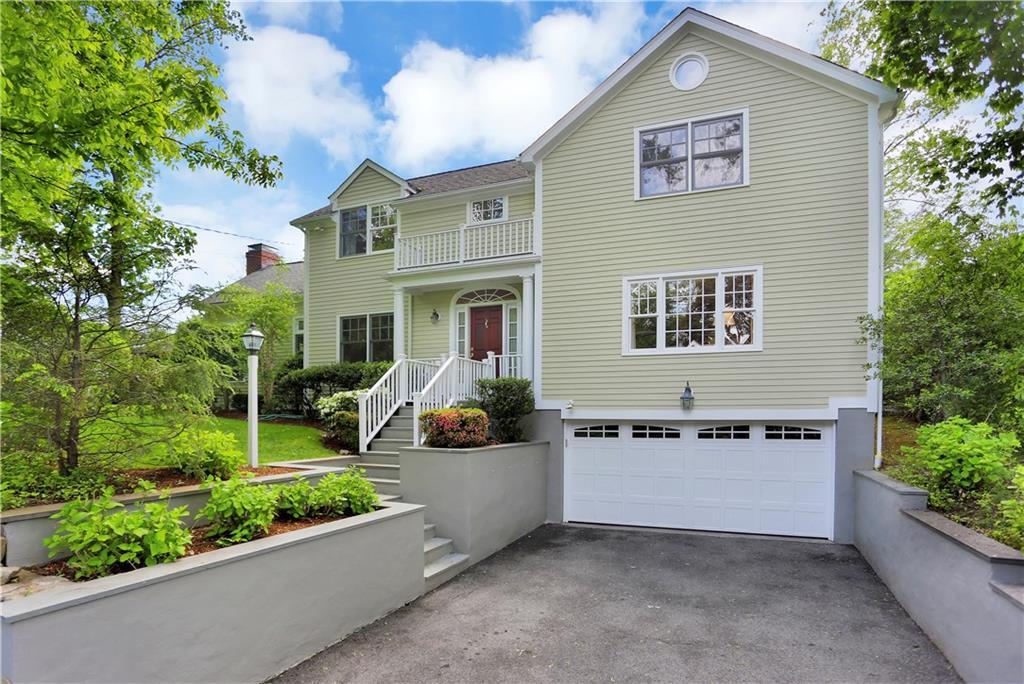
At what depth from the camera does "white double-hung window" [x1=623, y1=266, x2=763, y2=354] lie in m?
8.88

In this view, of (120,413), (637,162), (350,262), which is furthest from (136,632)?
(350,262)

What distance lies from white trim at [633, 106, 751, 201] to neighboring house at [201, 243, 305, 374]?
1125cm

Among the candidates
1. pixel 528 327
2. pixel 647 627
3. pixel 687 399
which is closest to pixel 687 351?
pixel 687 399

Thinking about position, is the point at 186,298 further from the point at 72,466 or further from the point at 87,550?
the point at 87,550

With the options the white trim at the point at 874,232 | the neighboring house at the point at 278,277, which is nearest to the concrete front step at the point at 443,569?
the white trim at the point at 874,232

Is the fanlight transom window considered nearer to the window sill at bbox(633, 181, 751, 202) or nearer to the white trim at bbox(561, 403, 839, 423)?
the white trim at bbox(561, 403, 839, 423)

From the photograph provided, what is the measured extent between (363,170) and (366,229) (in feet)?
5.32

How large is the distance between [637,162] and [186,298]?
310 inches

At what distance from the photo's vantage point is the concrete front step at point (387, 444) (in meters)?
8.80

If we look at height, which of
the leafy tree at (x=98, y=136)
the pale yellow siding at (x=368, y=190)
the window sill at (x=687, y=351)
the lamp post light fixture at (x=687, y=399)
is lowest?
the lamp post light fixture at (x=687, y=399)

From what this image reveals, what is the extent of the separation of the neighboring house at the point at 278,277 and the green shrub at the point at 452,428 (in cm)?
961

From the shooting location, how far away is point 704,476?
29.8ft

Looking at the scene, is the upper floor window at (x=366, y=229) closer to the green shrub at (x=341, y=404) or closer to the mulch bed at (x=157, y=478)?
the green shrub at (x=341, y=404)

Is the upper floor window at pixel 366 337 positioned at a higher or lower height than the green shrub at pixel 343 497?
higher
